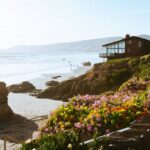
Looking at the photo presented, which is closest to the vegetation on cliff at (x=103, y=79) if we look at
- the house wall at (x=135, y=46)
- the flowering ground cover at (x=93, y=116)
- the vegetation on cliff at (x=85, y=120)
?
the house wall at (x=135, y=46)

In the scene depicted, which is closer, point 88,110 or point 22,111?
point 88,110

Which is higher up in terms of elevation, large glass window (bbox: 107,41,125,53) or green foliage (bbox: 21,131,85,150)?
large glass window (bbox: 107,41,125,53)

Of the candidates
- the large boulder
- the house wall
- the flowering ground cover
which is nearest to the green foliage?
the flowering ground cover

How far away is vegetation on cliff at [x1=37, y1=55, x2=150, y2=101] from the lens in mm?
59594

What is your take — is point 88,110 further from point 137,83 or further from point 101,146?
point 137,83

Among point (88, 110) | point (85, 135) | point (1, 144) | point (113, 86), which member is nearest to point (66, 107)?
point (88, 110)

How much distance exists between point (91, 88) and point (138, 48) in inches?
685

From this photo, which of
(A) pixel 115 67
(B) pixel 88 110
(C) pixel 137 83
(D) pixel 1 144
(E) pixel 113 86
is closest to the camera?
(B) pixel 88 110

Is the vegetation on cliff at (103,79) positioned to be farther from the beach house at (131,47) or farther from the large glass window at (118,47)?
the large glass window at (118,47)

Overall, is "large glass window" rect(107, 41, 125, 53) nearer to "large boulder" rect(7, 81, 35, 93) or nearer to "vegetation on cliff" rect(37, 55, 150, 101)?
"vegetation on cliff" rect(37, 55, 150, 101)

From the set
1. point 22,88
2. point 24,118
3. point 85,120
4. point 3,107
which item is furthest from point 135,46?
point 85,120

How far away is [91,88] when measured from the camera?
6100 cm

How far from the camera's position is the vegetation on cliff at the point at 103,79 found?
59.6 m

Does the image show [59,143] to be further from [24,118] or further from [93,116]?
[24,118]
